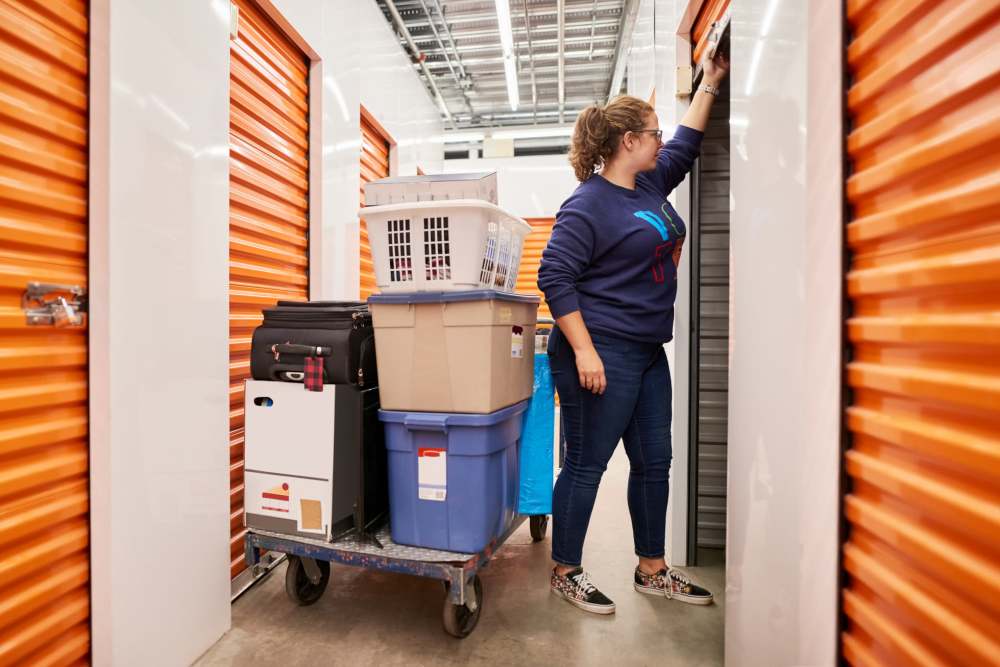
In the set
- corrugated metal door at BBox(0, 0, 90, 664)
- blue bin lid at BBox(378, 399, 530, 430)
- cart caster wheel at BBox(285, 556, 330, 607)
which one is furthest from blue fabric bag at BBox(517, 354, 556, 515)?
corrugated metal door at BBox(0, 0, 90, 664)

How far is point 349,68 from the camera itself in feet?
12.1

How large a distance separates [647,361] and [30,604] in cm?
202

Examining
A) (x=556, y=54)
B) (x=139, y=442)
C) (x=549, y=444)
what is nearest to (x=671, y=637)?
(x=549, y=444)

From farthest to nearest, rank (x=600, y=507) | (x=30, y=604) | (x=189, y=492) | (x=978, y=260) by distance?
(x=600, y=507) < (x=189, y=492) < (x=30, y=604) < (x=978, y=260)

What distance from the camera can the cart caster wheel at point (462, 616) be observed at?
1.99m

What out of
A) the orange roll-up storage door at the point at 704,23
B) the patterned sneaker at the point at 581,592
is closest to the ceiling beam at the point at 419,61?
the orange roll-up storage door at the point at 704,23

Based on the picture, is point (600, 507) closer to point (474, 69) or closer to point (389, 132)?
point (389, 132)

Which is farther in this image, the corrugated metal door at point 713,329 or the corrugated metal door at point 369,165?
the corrugated metal door at point 369,165

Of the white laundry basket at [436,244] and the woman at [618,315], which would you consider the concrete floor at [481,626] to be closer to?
the woman at [618,315]

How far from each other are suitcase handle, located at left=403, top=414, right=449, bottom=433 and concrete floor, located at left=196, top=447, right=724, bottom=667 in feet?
2.50

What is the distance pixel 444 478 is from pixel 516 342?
63cm

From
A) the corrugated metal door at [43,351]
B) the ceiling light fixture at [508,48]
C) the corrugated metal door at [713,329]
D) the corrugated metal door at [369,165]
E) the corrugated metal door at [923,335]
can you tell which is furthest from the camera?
the ceiling light fixture at [508,48]

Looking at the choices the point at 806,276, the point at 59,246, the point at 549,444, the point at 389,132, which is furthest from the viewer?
the point at 389,132

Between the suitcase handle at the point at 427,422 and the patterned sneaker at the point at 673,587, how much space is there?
109 cm
